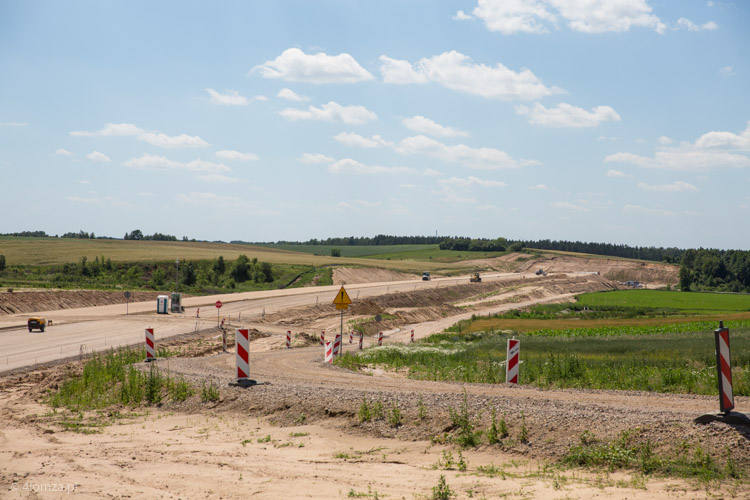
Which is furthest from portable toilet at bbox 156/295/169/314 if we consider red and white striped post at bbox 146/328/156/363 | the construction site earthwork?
red and white striped post at bbox 146/328/156/363

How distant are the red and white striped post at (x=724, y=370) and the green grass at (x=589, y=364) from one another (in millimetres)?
6753

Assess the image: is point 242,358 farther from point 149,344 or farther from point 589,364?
point 589,364

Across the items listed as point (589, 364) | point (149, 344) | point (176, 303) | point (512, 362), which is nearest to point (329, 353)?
point (149, 344)

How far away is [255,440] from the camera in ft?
38.4

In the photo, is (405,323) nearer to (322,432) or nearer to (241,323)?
(241,323)

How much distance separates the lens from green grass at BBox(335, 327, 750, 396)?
18.6 meters

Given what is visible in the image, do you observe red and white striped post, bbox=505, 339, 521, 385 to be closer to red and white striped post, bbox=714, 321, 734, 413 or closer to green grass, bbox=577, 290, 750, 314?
red and white striped post, bbox=714, 321, 734, 413

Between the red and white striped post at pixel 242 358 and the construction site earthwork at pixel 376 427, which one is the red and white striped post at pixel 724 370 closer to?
the construction site earthwork at pixel 376 427

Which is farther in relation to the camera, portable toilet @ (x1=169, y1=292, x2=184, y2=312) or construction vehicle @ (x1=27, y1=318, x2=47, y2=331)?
portable toilet @ (x1=169, y1=292, x2=184, y2=312)

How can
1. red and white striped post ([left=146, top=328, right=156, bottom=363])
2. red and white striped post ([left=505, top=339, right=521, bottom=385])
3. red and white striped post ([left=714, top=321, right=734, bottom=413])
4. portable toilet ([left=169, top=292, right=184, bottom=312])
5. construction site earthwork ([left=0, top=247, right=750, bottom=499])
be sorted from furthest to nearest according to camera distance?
portable toilet ([left=169, top=292, right=184, bottom=312]), red and white striped post ([left=146, top=328, right=156, bottom=363]), red and white striped post ([left=505, top=339, right=521, bottom=385]), red and white striped post ([left=714, top=321, right=734, bottom=413]), construction site earthwork ([left=0, top=247, right=750, bottom=499])

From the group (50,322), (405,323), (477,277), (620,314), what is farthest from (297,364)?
(477,277)

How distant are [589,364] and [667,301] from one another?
82719mm

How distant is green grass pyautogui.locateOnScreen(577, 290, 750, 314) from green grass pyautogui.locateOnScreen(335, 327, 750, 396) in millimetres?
56671

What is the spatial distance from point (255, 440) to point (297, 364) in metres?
12.7
